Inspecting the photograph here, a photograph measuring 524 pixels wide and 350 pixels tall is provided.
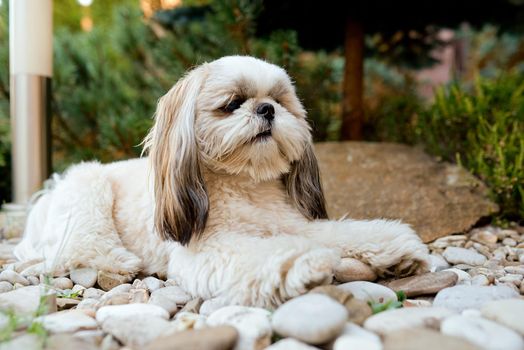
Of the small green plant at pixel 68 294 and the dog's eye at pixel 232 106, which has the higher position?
the dog's eye at pixel 232 106

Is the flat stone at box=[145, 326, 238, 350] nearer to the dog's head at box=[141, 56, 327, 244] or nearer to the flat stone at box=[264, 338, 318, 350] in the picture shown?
the flat stone at box=[264, 338, 318, 350]

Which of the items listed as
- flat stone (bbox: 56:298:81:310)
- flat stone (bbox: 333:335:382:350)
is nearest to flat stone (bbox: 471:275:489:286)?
flat stone (bbox: 333:335:382:350)

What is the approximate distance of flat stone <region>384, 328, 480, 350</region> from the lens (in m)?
1.40

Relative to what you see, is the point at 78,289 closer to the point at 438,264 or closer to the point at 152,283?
the point at 152,283

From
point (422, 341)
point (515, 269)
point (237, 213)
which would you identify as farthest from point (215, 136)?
point (515, 269)

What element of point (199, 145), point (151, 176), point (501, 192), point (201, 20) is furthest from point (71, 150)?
point (501, 192)

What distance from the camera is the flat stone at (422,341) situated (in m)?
1.40

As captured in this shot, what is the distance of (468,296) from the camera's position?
1.96 meters

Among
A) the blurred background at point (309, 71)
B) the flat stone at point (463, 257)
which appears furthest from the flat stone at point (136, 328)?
the blurred background at point (309, 71)

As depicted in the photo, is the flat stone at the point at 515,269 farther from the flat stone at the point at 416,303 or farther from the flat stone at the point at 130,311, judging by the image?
A: the flat stone at the point at 130,311

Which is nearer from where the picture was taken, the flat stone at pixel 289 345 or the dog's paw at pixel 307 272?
the flat stone at pixel 289 345

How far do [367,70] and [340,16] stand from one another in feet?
11.1

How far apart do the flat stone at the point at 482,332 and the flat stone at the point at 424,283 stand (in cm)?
48

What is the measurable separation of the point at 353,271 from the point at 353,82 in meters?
3.01
